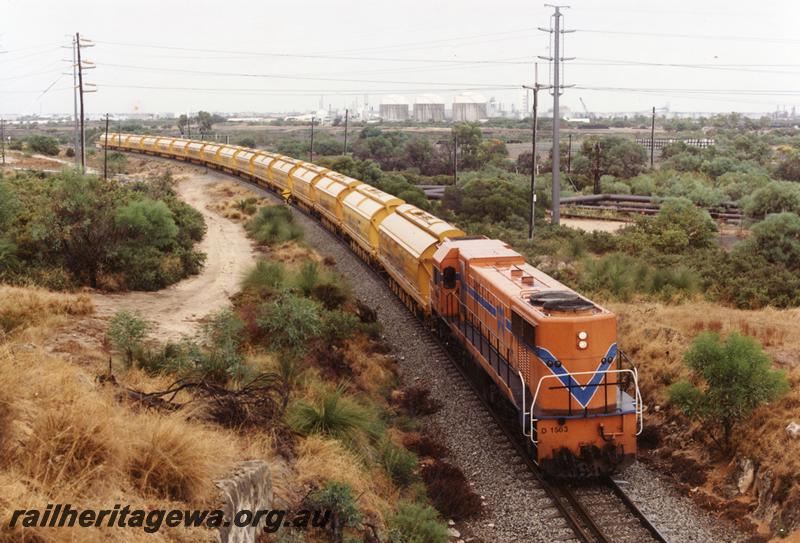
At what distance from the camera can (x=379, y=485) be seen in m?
14.2

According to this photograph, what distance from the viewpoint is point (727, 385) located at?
15.9m

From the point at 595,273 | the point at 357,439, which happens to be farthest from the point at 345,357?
the point at 595,273

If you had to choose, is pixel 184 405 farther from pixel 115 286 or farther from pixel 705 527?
pixel 115 286

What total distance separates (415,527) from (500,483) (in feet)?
11.4

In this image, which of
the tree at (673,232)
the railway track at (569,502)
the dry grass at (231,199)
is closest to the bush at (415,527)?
the railway track at (569,502)

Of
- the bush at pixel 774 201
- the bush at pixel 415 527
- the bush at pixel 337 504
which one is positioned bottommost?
the bush at pixel 415 527

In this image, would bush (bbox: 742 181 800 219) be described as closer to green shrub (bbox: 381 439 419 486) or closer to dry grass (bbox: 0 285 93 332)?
green shrub (bbox: 381 439 419 486)

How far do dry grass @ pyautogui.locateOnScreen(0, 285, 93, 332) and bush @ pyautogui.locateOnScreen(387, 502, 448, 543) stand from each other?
9.27 metres

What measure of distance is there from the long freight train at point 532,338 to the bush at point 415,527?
10.2 ft

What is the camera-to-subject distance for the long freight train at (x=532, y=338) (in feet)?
49.3

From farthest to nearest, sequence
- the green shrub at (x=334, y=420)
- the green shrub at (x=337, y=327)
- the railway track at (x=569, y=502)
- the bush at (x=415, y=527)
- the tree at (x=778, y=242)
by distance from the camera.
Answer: the tree at (x=778, y=242) < the green shrub at (x=337, y=327) < the green shrub at (x=334, y=420) < the railway track at (x=569, y=502) < the bush at (x=415, y=527)

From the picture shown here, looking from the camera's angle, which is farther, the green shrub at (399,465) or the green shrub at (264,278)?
the green shrub at (264,278)

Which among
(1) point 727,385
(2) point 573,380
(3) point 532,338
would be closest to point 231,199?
(3) point 532,338

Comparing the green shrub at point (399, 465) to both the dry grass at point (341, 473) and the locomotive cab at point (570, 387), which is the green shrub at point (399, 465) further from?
the locomotive cab at point (570, 387)
